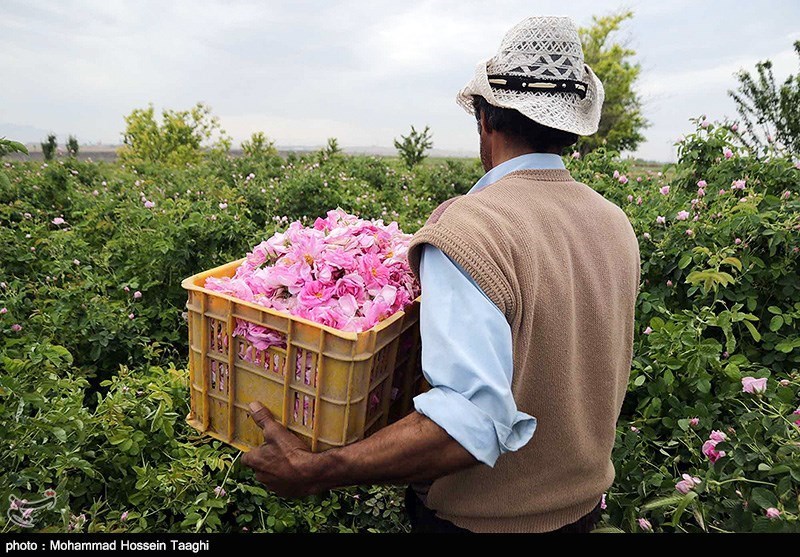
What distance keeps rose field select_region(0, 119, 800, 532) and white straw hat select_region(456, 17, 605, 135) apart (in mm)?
1117

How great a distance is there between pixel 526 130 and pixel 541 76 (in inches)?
4.9

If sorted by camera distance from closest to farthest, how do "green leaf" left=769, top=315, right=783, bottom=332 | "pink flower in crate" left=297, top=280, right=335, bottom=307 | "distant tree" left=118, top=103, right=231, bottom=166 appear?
1. "pink flower in crate" left=297, top=280, right=335, bottom=307
2. "green leaf" left=769, top=315, right=783, bottom=332
3. "distant tree" left=118, top=103, right=231, bottom=166

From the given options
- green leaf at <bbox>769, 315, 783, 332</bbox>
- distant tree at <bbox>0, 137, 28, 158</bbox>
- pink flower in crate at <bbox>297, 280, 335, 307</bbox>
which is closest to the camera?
pink flower in crate at <bbox>297, 280, 335, 307</bbox>

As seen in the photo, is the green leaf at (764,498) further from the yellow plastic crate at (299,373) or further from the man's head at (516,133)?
the man's head at (516,133)

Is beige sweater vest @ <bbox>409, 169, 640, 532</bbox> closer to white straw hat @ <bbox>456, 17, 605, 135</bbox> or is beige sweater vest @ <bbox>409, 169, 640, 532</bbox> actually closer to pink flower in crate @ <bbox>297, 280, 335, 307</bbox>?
white straw hat @ <bbox>456, 17, 605, 135</bbox>

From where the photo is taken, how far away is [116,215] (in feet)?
17.4

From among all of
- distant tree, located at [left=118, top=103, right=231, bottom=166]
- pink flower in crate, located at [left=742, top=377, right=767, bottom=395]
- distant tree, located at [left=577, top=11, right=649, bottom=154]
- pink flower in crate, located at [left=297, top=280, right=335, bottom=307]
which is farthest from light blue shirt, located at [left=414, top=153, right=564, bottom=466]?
distant tree, located at [left=577, top=11, right=649, bottom=154]

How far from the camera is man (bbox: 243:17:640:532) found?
1035 mm

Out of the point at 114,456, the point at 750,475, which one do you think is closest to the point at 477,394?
the point at 750,475

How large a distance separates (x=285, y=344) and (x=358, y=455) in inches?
12.8

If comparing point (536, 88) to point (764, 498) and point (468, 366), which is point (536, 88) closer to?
point (468, 366)

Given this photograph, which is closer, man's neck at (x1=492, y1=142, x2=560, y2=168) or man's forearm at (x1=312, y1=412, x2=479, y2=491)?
man's forearm at (x1=312, y1=412, x2=479, y2=491)

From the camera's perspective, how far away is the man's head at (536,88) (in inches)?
49.1

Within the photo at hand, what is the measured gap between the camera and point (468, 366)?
1004 millimetres
